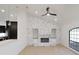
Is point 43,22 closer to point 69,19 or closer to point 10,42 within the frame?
point 69,19

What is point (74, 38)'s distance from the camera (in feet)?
6.48

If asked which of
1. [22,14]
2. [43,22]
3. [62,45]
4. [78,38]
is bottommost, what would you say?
[62,45]

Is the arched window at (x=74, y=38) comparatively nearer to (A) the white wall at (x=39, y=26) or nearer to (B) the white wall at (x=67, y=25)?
(B) the white wall at (x=67, y=25)

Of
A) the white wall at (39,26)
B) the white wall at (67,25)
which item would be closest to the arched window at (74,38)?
the white wall at (67,25)

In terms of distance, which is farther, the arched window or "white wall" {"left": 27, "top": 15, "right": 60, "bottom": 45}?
"white wall" {"left": 27, "top": 15, "right": 60, "bottom": 45}

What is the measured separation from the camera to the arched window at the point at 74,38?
6.24 feet

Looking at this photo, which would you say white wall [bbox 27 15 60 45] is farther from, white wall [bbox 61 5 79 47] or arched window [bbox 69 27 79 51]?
arched window [bbox 69 27 79 51]

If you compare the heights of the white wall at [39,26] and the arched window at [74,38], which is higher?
the white wall at [39,26]

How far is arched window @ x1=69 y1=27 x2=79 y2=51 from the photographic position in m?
1.90

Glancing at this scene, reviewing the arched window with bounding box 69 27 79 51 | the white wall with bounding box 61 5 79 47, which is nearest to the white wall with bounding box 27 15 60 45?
the white wall with bounding box 61 5 79 47

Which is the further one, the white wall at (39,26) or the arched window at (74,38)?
the white wall at (39,26)

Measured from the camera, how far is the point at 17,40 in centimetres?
216
